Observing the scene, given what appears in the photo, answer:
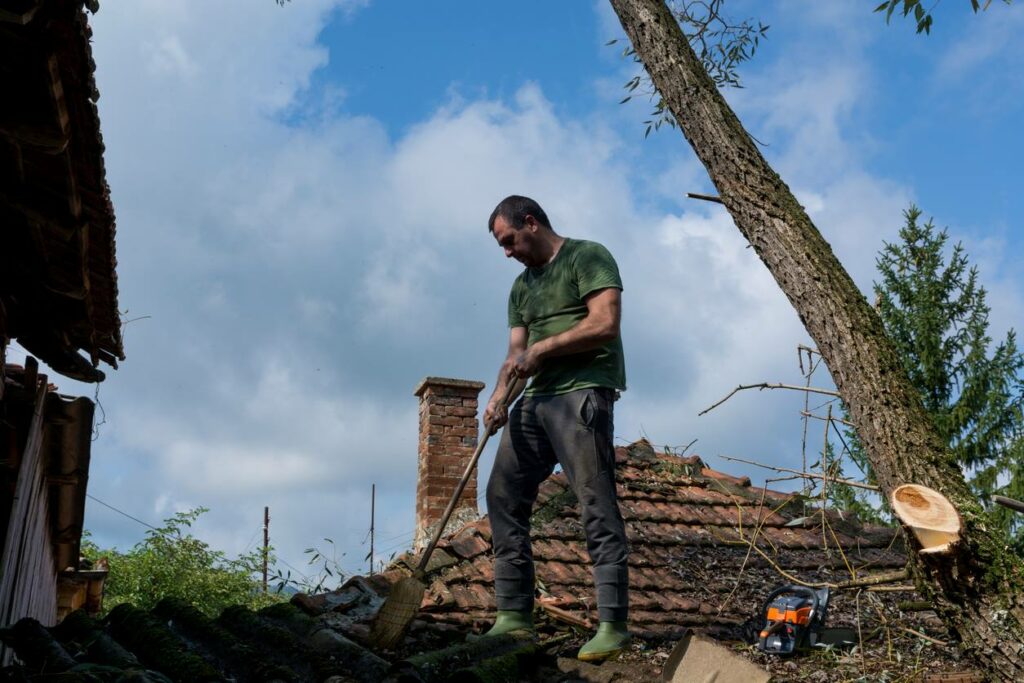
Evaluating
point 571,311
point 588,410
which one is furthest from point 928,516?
point 571,311

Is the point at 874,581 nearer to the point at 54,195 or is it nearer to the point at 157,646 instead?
the point at 157,646

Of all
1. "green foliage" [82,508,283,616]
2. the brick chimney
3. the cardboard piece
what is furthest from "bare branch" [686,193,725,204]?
"green foliage" [82,508,283,616]

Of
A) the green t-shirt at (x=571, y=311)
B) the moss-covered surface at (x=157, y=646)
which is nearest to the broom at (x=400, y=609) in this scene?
the green t-shirt at (x=571, y=311)

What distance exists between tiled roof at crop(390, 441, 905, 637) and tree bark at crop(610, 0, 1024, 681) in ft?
5.79

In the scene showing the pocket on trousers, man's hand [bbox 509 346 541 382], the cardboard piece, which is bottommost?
the cardboard piece

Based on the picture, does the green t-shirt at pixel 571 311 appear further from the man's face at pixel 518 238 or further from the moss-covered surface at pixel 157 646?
the moss-covered surface at pixel 157 646

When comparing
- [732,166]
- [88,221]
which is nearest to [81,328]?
[88,221]

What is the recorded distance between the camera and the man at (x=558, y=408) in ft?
14.8

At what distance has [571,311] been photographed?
482cm

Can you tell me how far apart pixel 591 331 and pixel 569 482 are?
0.78 metres

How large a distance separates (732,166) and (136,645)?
3.55m

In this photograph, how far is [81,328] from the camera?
16.8ft

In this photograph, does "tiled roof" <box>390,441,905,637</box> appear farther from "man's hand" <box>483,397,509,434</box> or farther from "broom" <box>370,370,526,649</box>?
"man's hand" <box>483,397,509,434</box>

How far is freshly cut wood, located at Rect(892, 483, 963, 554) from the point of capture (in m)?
3.85
